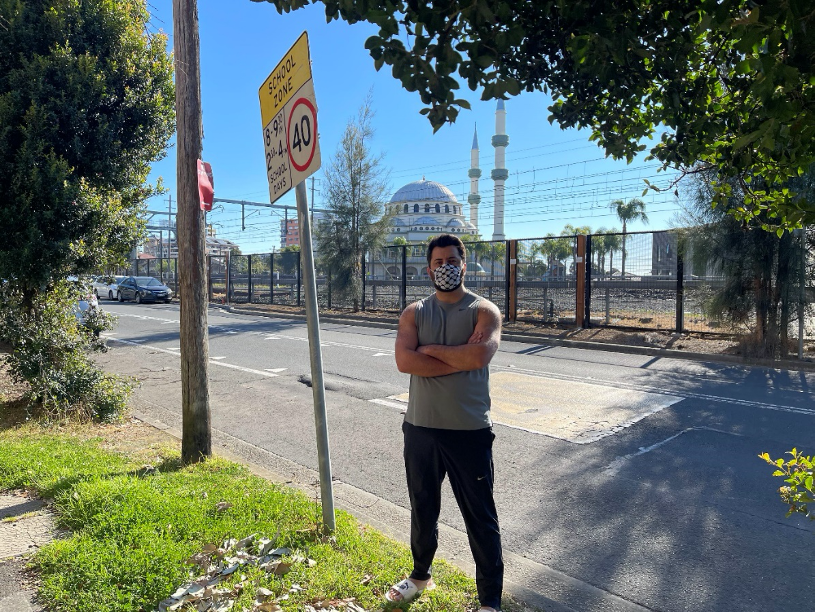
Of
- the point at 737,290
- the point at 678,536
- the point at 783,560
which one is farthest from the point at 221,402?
the point at 737,290

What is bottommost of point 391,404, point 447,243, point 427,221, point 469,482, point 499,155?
point 391,404

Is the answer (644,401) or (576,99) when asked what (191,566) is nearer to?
(576,99)

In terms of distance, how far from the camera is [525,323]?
17938 mm

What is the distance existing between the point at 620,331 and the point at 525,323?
127 inches

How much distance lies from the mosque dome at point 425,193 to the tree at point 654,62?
10344cm

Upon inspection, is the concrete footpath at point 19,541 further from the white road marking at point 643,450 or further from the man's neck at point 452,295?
the white road marking at point 643,450

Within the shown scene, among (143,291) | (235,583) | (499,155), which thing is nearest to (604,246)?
(235,583)

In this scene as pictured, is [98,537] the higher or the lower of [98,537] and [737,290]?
the lower

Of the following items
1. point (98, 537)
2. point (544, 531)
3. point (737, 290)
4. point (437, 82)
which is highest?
point (437, 82)

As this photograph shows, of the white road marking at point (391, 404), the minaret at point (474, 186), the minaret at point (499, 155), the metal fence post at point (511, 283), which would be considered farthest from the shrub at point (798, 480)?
the minaret at point (474, 186)

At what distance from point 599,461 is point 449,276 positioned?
11.3ft

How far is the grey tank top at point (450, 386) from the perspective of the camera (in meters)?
2.83

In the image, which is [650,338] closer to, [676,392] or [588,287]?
[588,287]

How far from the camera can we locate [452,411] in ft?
9.29
